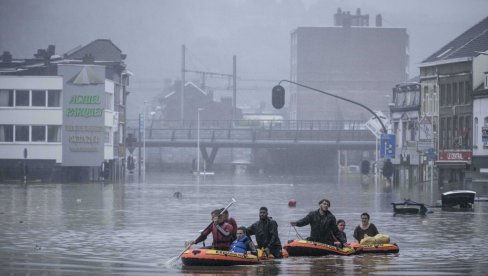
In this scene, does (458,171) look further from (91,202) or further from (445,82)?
(91,202)

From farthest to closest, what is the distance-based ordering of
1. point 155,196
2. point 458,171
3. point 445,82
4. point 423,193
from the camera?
point 445,82, point 458,171, point 423,193, point 155,196

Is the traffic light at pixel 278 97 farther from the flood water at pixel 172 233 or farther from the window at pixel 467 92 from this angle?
the window at pixel 467 92

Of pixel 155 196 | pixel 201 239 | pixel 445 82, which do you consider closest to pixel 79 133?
pixel 445 82

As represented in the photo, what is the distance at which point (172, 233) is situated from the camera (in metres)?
45.0

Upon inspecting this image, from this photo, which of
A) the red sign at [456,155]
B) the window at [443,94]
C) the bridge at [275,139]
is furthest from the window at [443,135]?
the bridge at [275,139]

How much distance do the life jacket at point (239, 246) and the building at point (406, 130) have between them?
7708 cm

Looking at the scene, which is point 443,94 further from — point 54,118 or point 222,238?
point 222,238

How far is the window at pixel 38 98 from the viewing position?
11838cm

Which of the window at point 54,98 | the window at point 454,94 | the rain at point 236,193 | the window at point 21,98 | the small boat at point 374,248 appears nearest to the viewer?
the rain at point 236,193

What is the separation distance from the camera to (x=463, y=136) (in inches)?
3826

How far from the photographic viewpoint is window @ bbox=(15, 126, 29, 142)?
11800 centimetres

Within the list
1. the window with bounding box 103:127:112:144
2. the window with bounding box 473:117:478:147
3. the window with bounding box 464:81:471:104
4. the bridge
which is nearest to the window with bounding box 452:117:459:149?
the window with bounding box 464:81:471:104

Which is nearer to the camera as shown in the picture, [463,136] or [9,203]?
[9,203]

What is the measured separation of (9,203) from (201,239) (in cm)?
3539
